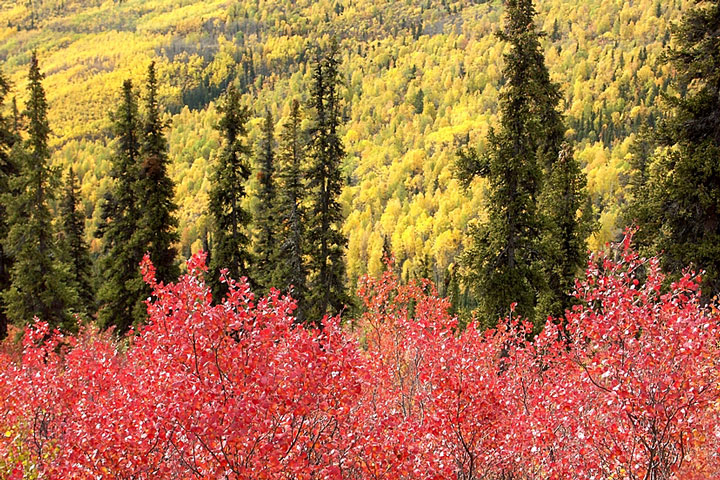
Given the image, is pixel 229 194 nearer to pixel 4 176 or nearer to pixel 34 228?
pixel 34 228

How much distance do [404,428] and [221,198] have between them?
19374 mm

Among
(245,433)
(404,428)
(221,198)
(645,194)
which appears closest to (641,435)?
(404,428)

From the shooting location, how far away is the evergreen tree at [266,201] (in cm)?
2831

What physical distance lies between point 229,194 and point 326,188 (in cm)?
527

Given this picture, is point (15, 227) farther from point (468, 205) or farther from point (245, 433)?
point (468, 205)

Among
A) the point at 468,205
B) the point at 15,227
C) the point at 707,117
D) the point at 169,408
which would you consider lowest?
the point at 468,205

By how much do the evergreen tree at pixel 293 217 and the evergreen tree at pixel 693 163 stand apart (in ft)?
43.9

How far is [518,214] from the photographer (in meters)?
18.0

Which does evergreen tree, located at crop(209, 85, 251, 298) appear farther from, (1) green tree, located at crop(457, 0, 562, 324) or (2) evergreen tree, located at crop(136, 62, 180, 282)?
(1) green tree, located at crop(457, 0, 562, 324)

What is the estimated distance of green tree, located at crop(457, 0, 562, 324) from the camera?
17672 millimetres

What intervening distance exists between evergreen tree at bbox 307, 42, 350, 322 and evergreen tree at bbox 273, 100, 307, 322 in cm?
61

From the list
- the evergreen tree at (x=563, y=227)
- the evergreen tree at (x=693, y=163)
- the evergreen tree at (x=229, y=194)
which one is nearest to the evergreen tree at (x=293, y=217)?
the evergreen tree at (x=229, y=194)

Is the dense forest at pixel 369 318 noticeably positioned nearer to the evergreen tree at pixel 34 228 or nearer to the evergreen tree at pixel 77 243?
the evergreen tree at pixel 34 228

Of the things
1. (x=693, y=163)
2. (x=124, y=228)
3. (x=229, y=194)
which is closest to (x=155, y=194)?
(x=124, y=228)
